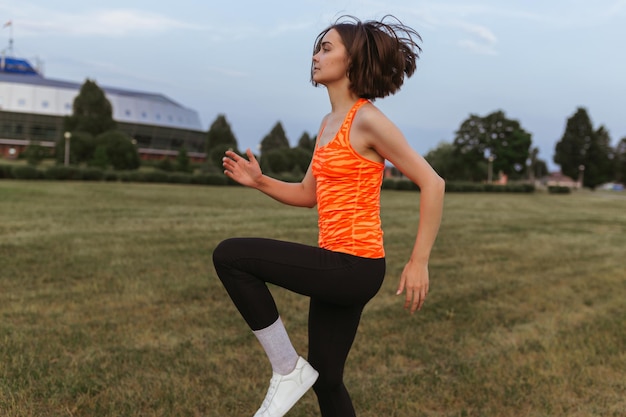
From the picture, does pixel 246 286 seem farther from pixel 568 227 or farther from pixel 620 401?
pixel 568 227

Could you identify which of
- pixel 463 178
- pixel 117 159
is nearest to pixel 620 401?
pixel 117 159

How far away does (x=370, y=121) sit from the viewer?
2520 mm

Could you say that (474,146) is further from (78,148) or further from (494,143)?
(78,148)

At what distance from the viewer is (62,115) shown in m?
96.8

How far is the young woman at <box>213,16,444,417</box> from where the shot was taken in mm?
2521

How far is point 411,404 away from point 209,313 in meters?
3.15

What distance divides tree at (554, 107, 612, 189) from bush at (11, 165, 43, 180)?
87.7 m

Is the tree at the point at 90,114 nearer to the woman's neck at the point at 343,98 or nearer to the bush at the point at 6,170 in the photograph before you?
the bush at the point at 6,170

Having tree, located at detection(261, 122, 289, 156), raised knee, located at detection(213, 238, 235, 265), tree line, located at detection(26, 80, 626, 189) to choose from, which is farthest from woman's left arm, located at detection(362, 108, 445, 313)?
tree, located at detection(261, 122, 289, 156)

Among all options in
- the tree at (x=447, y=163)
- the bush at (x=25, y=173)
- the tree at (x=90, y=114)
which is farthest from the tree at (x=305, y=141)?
the bush at (x=25, y=173)

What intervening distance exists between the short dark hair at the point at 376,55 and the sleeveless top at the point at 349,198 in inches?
5.7

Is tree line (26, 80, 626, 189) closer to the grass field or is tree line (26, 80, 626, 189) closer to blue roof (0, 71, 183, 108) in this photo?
blue roof (0, 71, 183, 108)

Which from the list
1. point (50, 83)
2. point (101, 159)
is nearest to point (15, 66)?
point (50, 83)

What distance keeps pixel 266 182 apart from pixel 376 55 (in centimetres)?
103
